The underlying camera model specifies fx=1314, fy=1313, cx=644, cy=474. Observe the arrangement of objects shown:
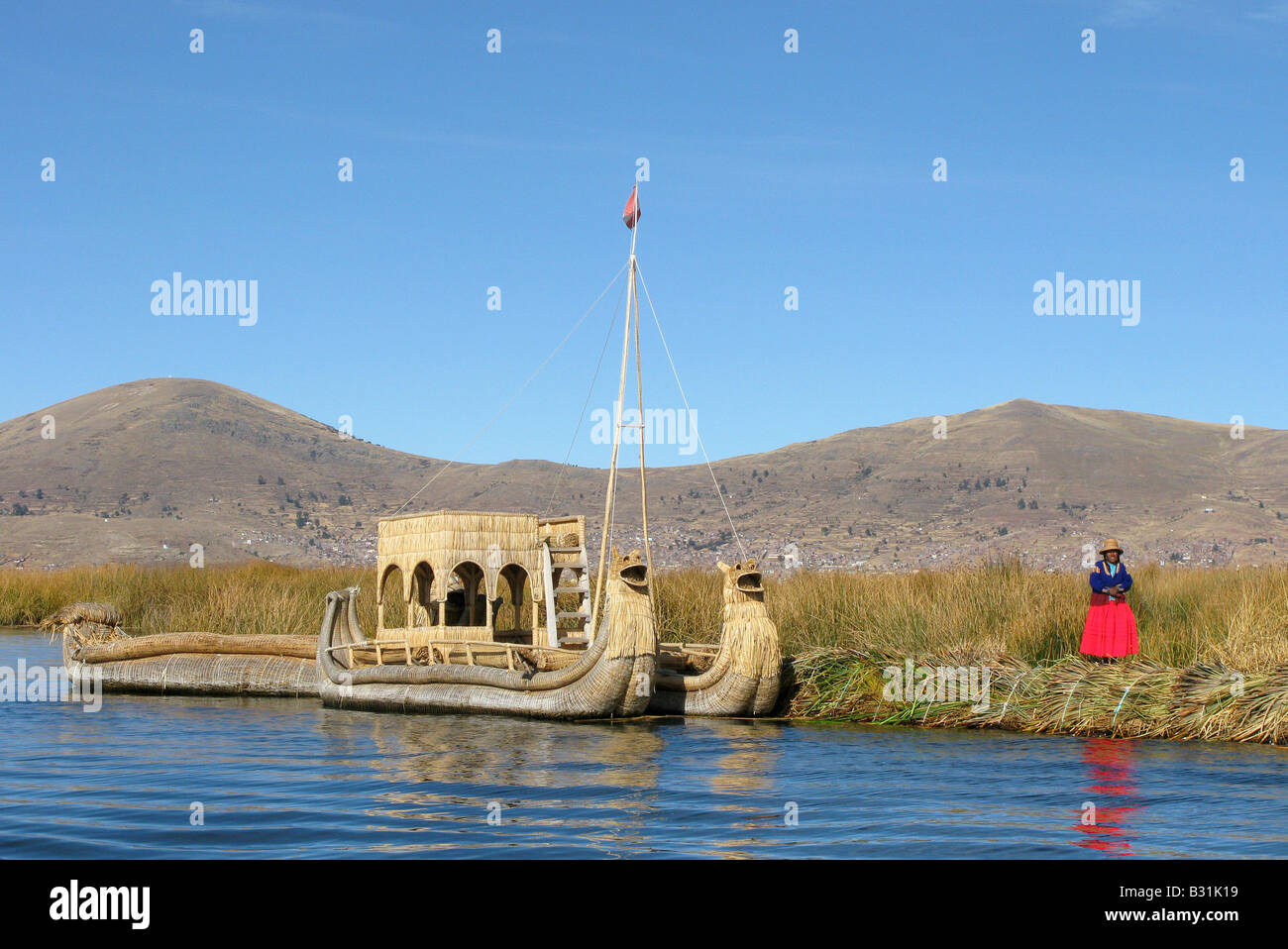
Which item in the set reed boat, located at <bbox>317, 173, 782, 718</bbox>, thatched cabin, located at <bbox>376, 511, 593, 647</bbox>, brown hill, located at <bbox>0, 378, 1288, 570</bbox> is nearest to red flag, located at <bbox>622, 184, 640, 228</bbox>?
reed boat, located at <bbox>317, 173, 782, 718</bbox>

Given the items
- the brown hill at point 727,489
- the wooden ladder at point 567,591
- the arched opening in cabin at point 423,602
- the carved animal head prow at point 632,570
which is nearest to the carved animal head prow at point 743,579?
the carved animal head prow at point 632,570

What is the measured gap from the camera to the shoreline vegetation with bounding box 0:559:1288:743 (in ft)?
45.4

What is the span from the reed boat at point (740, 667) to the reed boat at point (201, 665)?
6.39 metres

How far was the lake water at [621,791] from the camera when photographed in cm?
903

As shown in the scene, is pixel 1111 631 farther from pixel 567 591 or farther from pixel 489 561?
pixel 489 561

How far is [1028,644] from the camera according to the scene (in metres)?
16.4

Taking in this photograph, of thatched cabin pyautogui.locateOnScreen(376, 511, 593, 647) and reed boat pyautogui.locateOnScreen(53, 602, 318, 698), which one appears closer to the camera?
thatched cabin pyautogui.locateOnScreen(376, 511, 593, 647)

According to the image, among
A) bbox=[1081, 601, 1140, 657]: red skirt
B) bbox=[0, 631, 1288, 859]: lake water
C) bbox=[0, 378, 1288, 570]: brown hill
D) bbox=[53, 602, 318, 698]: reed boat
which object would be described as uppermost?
bbox=[0, 378, 1288, 570]: brown hill

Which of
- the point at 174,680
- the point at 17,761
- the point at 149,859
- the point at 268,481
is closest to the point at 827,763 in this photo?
the point at 149,859

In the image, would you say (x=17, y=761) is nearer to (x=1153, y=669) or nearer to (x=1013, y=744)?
(x=1013, y=744)

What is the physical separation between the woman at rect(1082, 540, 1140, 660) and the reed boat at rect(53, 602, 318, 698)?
435 inches

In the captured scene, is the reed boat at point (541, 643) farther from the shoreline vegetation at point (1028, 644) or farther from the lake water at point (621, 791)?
the shoreline vegetation at point (1028, 644)

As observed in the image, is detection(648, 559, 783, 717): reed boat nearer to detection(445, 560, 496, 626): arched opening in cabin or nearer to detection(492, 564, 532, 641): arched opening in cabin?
detection(492, 564, 532, 641): arched opening in cabin

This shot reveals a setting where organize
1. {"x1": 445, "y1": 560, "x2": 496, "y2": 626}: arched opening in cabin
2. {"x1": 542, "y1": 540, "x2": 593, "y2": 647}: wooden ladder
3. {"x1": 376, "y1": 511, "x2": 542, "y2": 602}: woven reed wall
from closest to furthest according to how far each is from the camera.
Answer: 1. {"x1": 376, "y1": 511, "x2": 542, "y2": 602}: woven reed wall
2. {"x1": 542, "y1": 540, "x2": 593, "y2": 647}: wooden ladder
3. {"x1": 445, "y1": 560, "x2": 496, "y2": 626}: arched opening in cabin
